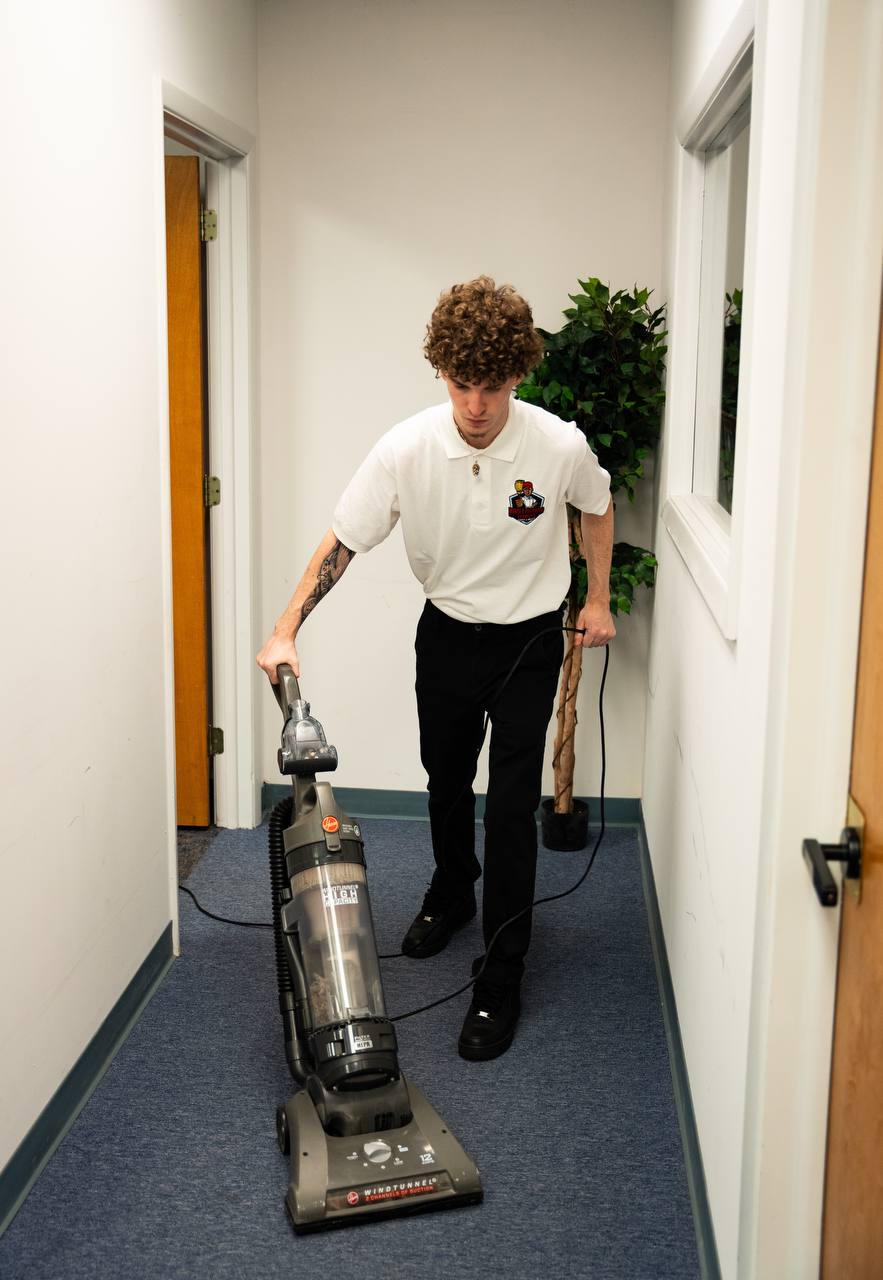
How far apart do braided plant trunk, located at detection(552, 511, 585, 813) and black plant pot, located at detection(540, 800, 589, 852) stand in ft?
0.08

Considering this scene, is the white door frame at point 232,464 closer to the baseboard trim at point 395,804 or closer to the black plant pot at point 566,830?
the baseboard trim at point 395,804

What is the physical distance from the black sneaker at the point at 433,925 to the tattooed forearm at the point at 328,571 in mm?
852

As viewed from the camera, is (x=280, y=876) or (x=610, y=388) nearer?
(x=280, y=876)

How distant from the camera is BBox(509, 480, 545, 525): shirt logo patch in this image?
2.55 metres

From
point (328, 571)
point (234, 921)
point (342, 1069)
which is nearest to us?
point (342, 1069)

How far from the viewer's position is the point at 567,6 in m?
3.46

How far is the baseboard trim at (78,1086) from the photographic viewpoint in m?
2.05

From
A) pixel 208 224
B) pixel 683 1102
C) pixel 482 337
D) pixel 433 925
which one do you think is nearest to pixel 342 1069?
pixel 683 1102

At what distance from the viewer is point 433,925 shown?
9.78ft

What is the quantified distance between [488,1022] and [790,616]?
141cm

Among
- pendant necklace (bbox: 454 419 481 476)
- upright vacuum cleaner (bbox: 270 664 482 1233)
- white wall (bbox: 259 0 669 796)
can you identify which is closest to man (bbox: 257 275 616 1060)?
pendant necklace (bbox: 454 419 481 476)

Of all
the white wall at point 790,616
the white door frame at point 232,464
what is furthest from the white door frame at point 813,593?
the white door frame at point 232,464

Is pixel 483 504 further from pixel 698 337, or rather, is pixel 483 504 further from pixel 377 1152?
pixel 377 1152

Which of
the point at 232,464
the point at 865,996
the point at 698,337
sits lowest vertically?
the point at 865,996
